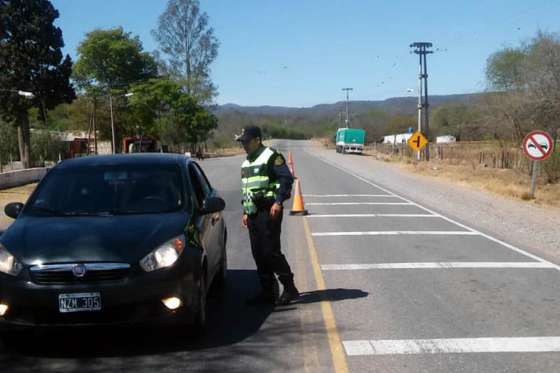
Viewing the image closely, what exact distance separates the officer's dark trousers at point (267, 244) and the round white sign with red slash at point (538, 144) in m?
12.8

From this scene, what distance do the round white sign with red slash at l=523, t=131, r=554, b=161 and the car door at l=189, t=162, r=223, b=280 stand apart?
12.3 metres

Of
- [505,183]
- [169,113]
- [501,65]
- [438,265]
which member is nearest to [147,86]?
[169,113]

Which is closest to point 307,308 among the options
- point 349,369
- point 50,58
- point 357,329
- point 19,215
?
point 357,329

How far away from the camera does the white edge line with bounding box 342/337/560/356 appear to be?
5.48 meters

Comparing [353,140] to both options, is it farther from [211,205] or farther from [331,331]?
[331,331]

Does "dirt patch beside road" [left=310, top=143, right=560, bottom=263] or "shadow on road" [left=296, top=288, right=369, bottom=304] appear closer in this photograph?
"shadow on road" [left=296, top=288, right=369, bottom=304]

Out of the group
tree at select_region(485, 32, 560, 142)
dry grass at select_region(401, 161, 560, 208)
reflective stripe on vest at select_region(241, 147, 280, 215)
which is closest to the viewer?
reflective stripe on vest at select_region(241, 147, 280, 215)

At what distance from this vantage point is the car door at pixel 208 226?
21.4ft

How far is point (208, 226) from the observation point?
22.3 ft

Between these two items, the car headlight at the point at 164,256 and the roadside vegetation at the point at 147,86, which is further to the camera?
the roadside vegetation at the point at 147,86

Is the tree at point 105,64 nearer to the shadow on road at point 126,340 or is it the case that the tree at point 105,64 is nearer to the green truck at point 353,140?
the green truck at point 353,140

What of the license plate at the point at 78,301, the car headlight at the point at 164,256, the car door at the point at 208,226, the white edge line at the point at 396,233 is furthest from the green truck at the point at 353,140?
the license plate at the point at 78,301

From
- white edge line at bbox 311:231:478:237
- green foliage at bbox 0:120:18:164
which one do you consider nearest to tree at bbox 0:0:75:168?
green foliage at bbox 0:120:18:164

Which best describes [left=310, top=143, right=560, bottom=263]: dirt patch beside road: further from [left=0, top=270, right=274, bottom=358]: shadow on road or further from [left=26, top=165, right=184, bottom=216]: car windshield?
[left=26, top=165, right=184, bottom=216]: car windshield
